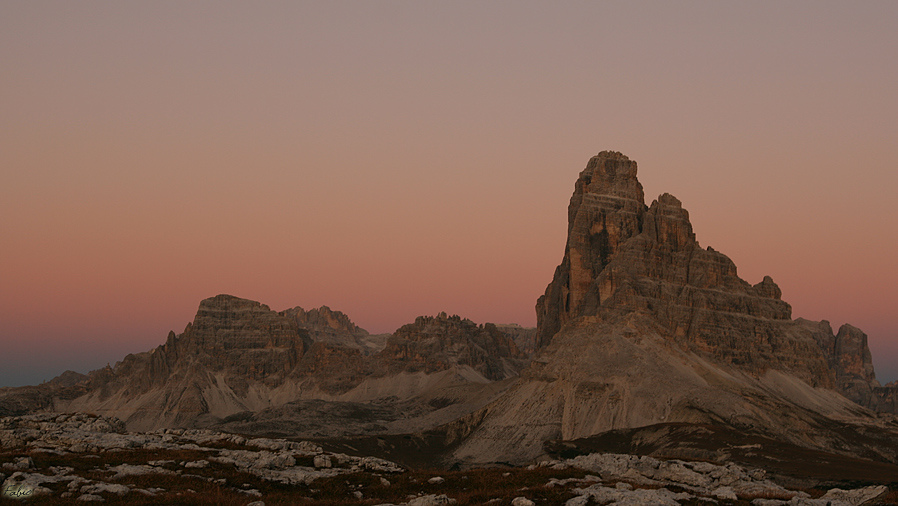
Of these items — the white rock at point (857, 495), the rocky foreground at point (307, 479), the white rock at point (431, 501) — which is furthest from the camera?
the white rock at point (857, 495)

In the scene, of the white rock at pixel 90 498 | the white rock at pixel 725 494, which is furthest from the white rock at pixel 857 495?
the white rock at pixel 90 498

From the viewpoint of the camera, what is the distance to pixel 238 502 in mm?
Result: 40312

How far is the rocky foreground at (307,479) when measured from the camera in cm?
4050

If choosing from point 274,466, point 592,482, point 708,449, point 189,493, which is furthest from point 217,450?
point 708,449

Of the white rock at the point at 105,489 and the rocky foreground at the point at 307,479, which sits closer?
the white rock at the point at 105,489

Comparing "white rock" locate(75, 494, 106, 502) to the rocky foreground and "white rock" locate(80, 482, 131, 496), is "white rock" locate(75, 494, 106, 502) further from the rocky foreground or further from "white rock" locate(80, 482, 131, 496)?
"white rock" locate(80, 482, 131, 496)

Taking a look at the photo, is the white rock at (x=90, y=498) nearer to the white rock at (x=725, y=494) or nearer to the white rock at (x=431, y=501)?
the white rock at (x=431, y=501)

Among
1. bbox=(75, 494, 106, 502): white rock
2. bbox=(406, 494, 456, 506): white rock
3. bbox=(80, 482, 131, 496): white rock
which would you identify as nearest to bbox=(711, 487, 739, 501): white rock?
bbox=(406, 494, 456, 506): white rock

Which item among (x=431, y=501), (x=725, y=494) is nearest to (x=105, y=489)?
(x=431, y=501)

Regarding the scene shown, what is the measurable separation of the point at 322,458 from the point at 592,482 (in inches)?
812

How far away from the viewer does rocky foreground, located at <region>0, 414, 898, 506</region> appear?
40500mm

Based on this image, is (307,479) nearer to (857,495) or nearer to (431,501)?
(431,501)

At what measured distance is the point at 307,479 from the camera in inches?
1993

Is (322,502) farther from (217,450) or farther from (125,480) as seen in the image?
(217,450)
